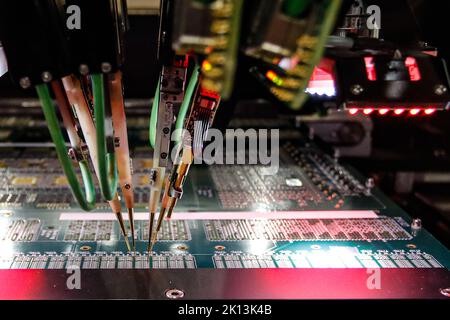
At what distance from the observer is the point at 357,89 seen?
191 cm

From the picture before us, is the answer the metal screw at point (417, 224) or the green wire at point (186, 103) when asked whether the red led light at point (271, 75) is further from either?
the metal screw at point (417, 224)

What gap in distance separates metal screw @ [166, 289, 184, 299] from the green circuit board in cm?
20

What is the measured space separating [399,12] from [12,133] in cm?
248

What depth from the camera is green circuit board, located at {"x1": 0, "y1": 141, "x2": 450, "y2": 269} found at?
2.23 metres

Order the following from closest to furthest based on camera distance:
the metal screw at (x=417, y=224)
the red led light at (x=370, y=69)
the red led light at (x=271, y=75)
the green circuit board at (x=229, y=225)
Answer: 1. the red led light at (x=271, y=75)
2. the red led light at (x=370, y=69)
3. the green circuit board at (x=229, y=225)
4. the metal screw at (x=417, y=224)

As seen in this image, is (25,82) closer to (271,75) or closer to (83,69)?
(83,69)

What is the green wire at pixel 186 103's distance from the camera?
1.82 metres

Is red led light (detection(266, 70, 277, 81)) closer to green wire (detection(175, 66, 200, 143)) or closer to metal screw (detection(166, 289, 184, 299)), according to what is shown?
green wire (detection(175, 66, 200, 143))

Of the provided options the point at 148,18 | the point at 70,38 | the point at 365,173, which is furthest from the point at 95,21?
the point at 365,173

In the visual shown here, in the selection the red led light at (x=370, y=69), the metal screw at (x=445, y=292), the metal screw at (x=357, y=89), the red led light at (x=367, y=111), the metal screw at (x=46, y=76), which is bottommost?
the metal screw at (x=445, y=292)

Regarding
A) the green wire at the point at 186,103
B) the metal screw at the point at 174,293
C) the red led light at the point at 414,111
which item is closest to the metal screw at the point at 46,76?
the green wire at the point at 186,103

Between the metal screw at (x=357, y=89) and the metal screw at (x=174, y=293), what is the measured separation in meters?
0.84

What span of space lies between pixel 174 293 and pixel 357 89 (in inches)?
34.3
